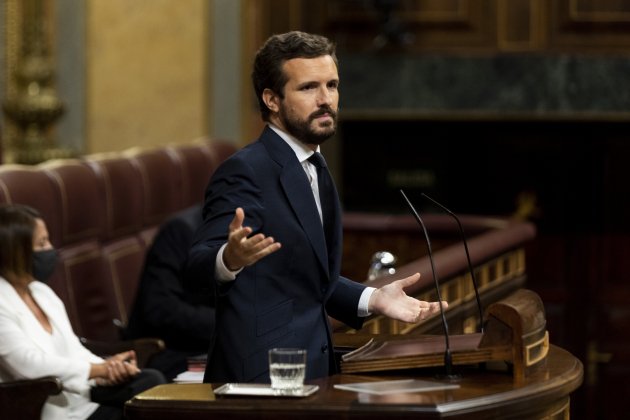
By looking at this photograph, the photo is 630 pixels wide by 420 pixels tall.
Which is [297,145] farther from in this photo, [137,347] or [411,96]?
[411,96]

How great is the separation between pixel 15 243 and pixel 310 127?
1.31m

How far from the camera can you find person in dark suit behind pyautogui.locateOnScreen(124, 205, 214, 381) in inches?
191

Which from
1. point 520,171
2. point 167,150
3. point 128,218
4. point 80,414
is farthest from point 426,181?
point 80,414

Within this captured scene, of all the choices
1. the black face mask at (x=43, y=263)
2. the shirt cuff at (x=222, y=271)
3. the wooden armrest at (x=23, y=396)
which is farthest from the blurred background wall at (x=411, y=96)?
the shirt cuff at (x=222, y=271)

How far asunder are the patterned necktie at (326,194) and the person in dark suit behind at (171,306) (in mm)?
2035

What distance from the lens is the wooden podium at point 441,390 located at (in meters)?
2.41

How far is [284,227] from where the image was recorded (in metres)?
2.74

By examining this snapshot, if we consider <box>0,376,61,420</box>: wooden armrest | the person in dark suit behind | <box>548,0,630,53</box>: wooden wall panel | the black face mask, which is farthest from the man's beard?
<box>548,0,630,53</box>: wooden wall panel

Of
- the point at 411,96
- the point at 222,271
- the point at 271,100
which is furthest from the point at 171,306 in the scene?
the point at 411,96

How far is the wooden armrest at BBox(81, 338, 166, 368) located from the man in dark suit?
1.70m

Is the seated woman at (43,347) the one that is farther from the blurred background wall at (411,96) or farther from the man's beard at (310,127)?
the blurred background wall at (411,96)

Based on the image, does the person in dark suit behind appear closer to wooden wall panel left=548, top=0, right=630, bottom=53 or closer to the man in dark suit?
the man in dark suit

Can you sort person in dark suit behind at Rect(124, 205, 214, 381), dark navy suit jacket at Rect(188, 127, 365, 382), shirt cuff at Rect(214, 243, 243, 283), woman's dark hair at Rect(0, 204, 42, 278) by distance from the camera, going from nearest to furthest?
shirt cuff at Rect(214, 243, 243, 283), dark navy suit jacket at Rect(188, 127, 365, 382), woman's dark hair at Rect(0, 204, 42, 278), person in dark suit behind at Rect(124, 205, 214, 381)

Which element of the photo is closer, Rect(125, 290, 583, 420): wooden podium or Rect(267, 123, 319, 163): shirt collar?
Rect(125, 290, 583, 420): wooden podium
